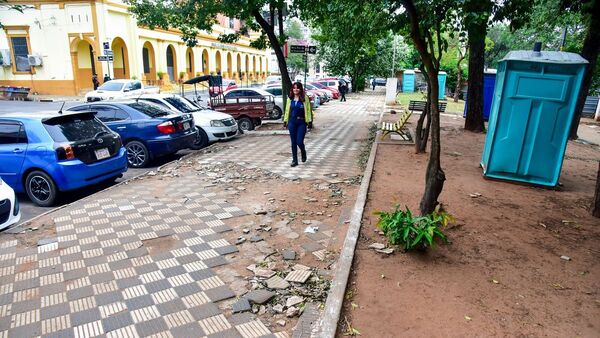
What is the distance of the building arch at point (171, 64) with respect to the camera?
36969 mm

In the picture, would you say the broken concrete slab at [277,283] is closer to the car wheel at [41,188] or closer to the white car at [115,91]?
the car wheel at [41,188]

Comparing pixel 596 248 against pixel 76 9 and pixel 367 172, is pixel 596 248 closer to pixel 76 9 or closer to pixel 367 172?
pixel 367 172

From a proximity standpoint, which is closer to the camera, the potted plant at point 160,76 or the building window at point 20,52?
the building window at point 20,52

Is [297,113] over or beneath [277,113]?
over

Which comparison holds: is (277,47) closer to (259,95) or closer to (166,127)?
(259,95)

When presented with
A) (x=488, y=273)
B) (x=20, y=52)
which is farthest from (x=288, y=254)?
(x=20, y=52)

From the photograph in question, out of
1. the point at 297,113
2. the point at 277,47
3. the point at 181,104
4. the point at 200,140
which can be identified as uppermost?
the point at 277,47

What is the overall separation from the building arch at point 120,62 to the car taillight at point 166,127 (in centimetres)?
2490

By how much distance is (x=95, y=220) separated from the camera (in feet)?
18.1

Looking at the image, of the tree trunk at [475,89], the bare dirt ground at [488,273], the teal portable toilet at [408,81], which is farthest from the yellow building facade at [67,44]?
the bare dirt ground at [488,273]

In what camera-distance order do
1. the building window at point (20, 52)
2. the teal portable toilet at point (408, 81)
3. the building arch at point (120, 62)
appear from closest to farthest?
the building window at point (20, 52)
the building arch at point (120, 62)
the teal portable toilet at point (408, 81)

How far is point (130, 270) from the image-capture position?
164 inches

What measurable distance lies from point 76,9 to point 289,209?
28.8m

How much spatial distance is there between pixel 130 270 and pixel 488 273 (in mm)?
3650
